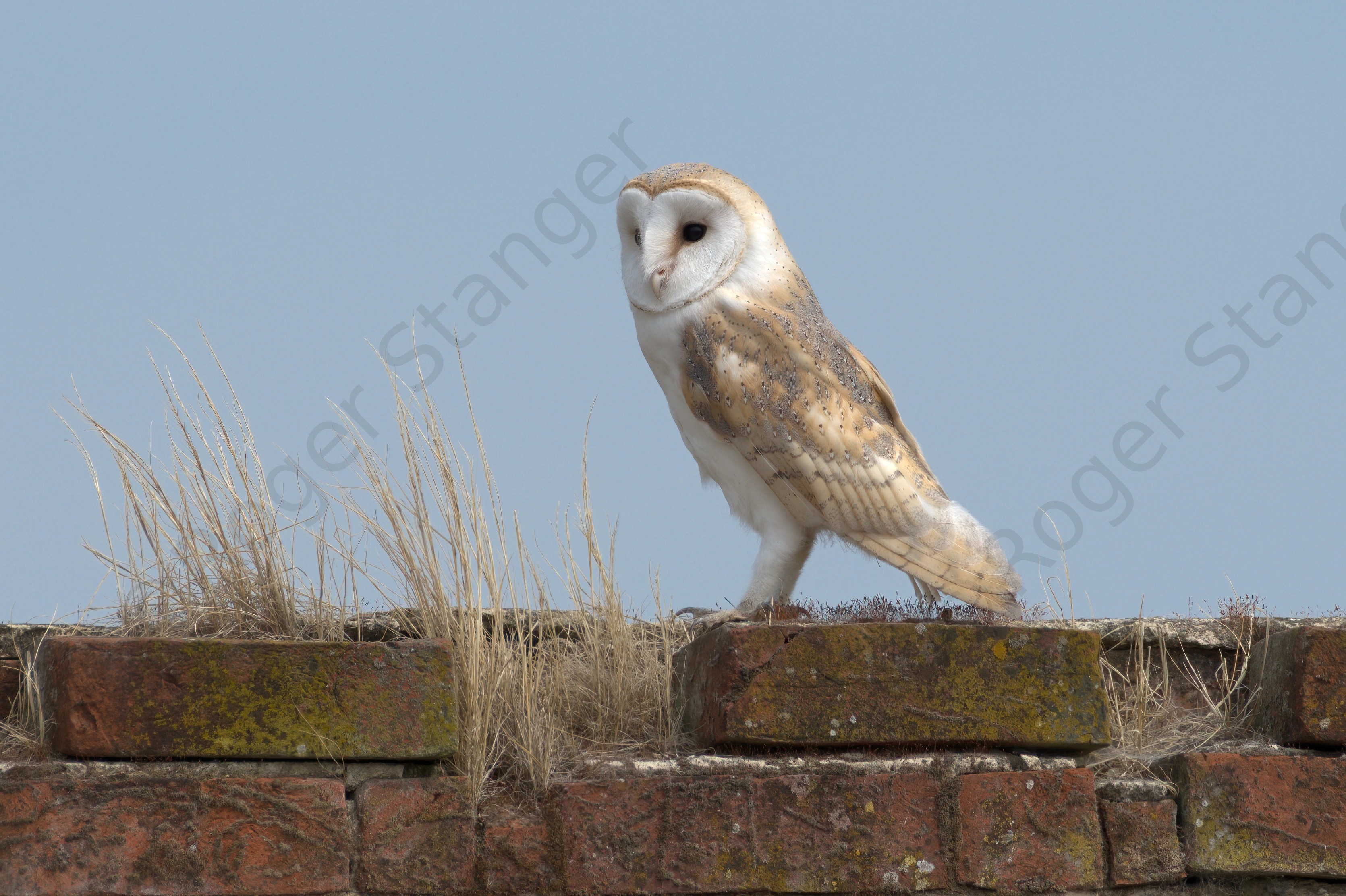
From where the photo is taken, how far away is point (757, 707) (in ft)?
10.1

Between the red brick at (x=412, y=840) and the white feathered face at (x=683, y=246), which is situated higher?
the white feathered face at (x=683, y=246)

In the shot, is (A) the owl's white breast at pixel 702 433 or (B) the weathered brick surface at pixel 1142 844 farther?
(A) the owl's white breast at pixel 702 433

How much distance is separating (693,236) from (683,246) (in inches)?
1.9

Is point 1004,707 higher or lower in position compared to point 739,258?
lower

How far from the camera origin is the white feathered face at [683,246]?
12.7 ft

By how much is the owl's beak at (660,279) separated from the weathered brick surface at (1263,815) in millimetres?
2024

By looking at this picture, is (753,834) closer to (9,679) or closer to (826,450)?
(826,450)

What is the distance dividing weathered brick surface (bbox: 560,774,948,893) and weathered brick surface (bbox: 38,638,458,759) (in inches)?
17.6

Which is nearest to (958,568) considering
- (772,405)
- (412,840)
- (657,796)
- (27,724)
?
(772,405)

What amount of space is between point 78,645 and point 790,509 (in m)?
1.94

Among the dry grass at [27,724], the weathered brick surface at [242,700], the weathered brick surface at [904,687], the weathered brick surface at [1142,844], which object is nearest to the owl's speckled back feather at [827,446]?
the weathered brick surface at [904,687]

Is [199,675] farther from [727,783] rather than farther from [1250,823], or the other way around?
[1250,823]

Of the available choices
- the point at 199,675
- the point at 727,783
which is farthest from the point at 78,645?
the point at 727,783

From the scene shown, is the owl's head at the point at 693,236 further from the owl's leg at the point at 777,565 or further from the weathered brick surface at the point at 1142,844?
the weathered brick surface at the point at 1142,844
